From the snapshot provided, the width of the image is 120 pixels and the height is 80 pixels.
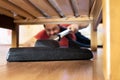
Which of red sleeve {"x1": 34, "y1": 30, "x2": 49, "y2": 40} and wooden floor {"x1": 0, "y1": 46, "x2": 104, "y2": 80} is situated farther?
red sleeve {"x1": 34, "y1": 30, "x2": 49, "y2": 40}

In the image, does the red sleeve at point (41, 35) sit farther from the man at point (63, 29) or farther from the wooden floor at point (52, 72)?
the wooden floor at point (52, 72)

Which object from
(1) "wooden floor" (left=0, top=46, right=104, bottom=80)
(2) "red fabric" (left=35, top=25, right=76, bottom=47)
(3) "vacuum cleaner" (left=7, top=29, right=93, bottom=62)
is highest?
(2) "red fabric" (left=35, top=25, right=76, bottom=47)

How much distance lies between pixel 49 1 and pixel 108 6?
2.84 feet

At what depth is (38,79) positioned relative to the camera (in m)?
0.67

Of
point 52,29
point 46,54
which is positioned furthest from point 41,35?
point 46,54

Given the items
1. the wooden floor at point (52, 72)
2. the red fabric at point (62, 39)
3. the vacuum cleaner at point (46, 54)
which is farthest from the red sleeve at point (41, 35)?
the wooden floor at point (52, 72)

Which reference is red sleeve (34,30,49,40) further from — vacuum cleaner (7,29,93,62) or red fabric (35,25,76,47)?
vacuum cleaner (7,29,93,62)

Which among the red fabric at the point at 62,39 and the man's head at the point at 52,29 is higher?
the man's head at the point at 52,29

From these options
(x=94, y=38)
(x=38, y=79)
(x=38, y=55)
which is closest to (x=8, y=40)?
(x=94, y=38)

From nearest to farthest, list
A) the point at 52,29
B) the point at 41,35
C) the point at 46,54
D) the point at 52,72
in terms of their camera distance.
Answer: the point at 52,72 < the point at 46,54 < the point at 52,29 < the point at 41,35

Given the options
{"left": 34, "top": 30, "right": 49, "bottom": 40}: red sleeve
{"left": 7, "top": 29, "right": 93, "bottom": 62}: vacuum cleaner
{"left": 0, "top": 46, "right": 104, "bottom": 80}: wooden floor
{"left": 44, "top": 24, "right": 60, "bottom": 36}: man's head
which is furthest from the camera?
{"left": 34, "top": 30, "right": 49, "bottom": 40}: red sleeve

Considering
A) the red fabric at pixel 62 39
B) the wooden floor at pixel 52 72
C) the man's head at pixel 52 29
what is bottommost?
the wooden floor at pixel 52 72

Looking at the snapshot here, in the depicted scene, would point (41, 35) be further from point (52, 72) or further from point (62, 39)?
point (52, 72)

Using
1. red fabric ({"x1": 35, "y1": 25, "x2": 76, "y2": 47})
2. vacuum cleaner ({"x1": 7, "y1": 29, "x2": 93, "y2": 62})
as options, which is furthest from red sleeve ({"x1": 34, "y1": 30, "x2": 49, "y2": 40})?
vacuum cleaner ({"x1": 7, "y1": 29, "x2": 93, "y2": 62})
